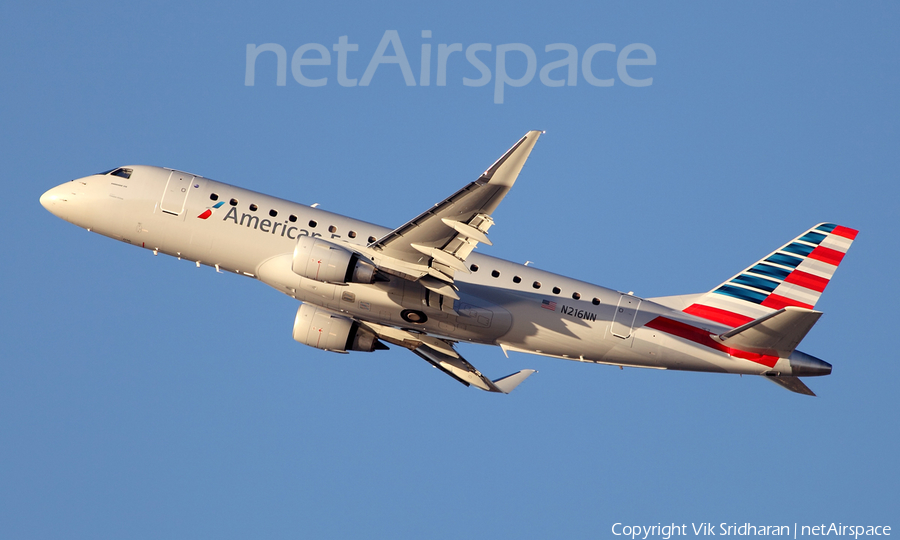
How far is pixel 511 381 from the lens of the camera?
42062 millimetres

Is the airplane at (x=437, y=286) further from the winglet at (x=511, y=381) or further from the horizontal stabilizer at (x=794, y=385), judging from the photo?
the winglet at (x=511, y=381)

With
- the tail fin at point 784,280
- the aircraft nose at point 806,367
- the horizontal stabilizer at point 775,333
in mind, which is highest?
the tail fin at point 784,280

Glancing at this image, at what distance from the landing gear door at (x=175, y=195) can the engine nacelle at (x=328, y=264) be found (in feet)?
21.8

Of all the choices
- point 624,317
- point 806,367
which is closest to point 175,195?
point 624,317

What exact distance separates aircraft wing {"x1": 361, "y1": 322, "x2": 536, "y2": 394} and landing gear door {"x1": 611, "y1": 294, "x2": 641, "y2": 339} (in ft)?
20.4

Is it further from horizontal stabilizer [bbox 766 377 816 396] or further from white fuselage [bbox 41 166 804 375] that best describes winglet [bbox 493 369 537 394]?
horizontal stabilizer [bbox 766 377 816 396]

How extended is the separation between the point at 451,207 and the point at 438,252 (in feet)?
7.71

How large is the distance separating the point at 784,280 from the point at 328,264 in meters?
20.1

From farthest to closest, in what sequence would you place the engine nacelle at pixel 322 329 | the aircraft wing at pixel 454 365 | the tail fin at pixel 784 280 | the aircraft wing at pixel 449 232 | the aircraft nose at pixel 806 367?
the aircraft wing at pixel 454 365, the tail fin at pixel 784 280, the engine nacelle at pixel 322 329, the aircraft nose at pixel 806 367, the aircraft wing at pixel 449 232

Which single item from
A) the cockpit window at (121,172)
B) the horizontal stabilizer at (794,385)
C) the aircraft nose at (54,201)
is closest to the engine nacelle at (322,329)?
the cockpit window at (121,172)

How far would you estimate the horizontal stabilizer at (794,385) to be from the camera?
121 feet

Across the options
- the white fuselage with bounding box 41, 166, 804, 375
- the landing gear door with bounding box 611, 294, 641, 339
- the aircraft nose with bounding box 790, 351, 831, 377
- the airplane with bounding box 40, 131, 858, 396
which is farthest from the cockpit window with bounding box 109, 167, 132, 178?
the aircraft nose with bounding box 790, 351, 831, 377

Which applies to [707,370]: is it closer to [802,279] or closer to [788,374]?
[788,374]

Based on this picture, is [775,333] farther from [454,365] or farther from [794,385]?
[454,365]
